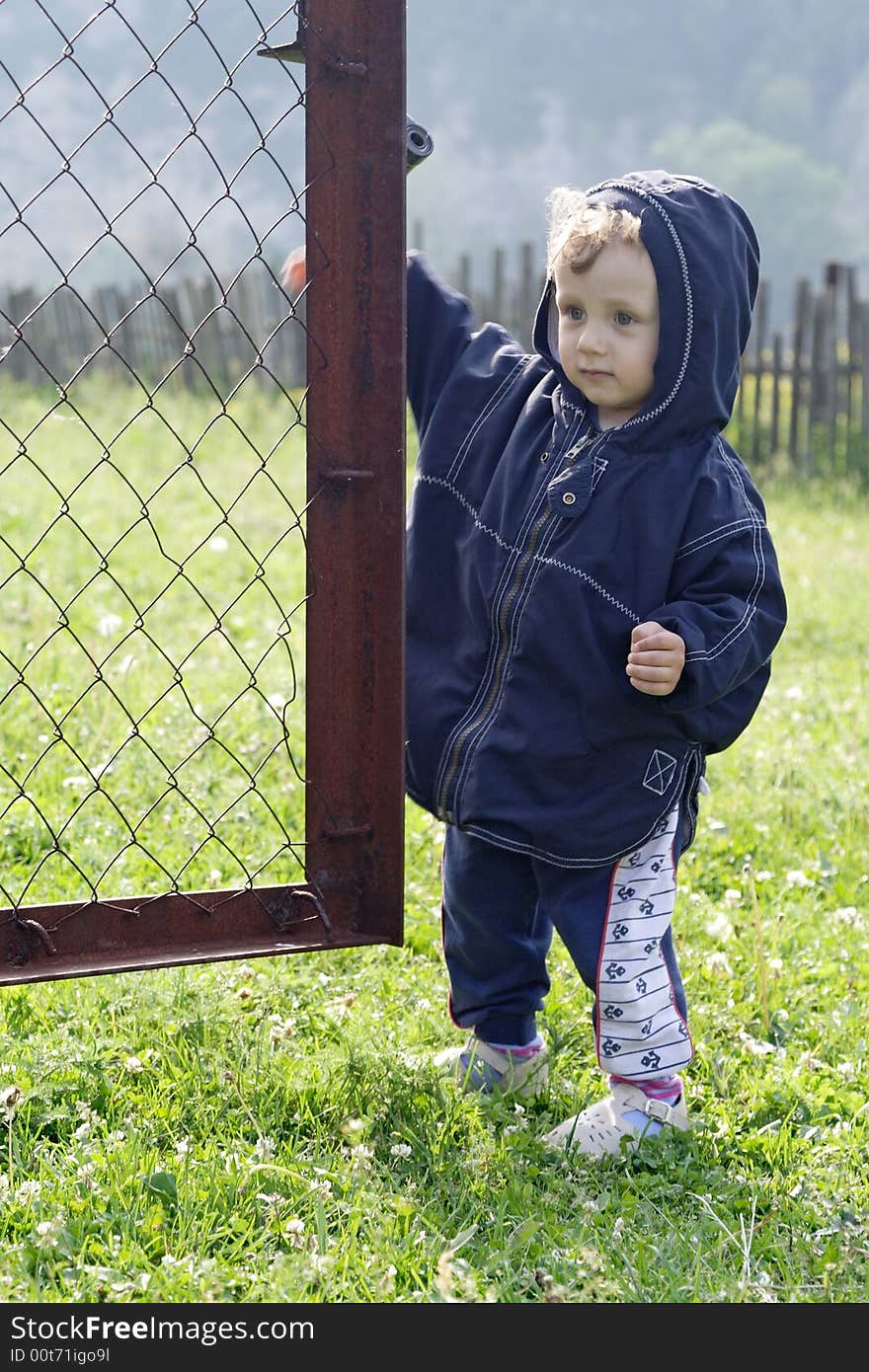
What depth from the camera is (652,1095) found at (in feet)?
7.68

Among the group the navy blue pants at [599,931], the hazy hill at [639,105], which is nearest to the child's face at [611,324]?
the navy blue pants at [599,931]

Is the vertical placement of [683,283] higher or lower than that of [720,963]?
higher

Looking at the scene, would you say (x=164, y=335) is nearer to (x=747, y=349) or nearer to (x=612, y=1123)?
(x=747, y=349)

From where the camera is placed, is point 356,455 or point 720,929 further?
point 720,929

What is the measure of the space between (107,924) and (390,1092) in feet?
1.87

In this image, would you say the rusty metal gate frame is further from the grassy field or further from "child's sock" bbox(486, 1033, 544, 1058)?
"child's sock" bbox(486, 1033, 544, 1058)

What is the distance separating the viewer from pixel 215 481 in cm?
817

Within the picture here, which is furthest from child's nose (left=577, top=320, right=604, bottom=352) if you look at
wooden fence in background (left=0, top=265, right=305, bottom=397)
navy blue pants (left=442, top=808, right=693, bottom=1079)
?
wooden fence in background (left=0, top=265, right=305, bottom=397)

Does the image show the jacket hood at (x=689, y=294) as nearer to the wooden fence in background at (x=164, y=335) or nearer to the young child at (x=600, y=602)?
the young child at (x=600, y=602)

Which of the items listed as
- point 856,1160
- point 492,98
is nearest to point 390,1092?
point 856,1160

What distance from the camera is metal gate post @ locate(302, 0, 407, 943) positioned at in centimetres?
213

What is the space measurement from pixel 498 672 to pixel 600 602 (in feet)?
0.69

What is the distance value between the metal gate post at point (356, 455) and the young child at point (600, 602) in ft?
0.41

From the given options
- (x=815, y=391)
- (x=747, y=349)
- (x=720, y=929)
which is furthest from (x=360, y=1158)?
(x=815, y=391)
